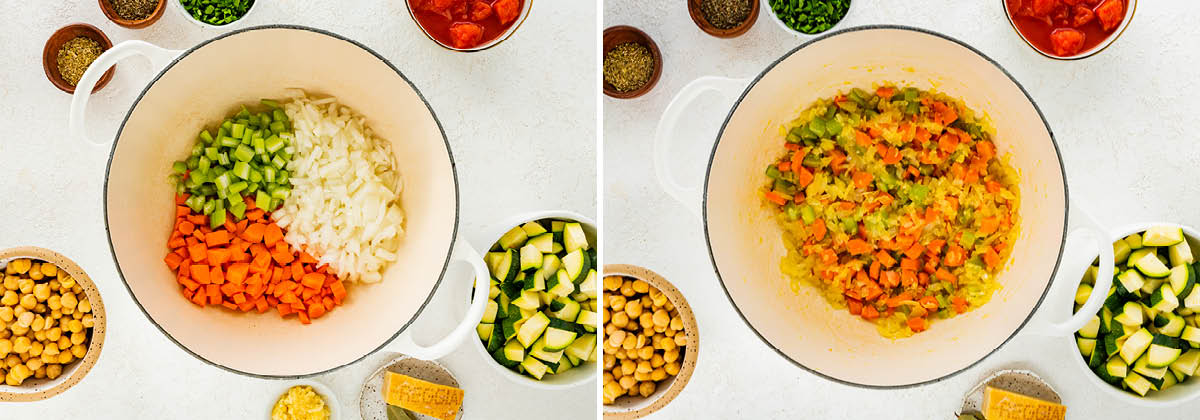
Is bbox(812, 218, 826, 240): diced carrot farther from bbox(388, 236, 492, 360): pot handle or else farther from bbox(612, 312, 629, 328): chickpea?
bbox(388, 236, 492, 360): pot handle

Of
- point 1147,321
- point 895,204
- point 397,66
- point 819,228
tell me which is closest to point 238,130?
point 397,66

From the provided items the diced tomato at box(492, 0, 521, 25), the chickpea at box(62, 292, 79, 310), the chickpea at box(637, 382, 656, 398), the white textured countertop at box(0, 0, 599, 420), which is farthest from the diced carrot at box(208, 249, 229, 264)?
the chickpea at box(637, 382, 656, 398)

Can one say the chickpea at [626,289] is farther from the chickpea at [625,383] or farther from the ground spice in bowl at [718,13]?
the ground spice in bowl at [718,13]

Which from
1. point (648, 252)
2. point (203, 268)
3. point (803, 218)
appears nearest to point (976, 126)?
point (803, 218)

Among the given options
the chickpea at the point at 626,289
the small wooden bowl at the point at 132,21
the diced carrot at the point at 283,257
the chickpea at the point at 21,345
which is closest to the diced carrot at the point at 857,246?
the chickpea at the point at 626,289

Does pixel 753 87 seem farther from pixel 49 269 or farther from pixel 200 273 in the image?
pixel 49 269


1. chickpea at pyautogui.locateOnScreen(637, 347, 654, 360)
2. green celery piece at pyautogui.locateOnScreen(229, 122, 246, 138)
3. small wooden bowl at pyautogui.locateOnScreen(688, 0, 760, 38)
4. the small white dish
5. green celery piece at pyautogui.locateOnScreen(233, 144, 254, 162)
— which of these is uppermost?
small wooden bowl at pyautogui.locateOnScreen(688, 0, 760, 38)

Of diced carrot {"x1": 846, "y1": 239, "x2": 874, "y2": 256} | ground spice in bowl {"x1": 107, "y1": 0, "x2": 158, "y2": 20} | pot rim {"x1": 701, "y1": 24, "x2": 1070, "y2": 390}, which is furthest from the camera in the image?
ground spice in bowl {"x1": 107, "y1": 0, "x2": 158, "y2": 20}

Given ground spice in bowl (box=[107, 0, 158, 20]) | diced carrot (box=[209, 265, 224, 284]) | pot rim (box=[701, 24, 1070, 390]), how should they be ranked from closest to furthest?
pot rim (box=[701, 24, 1070, 390]), diced carrot (box=[209, 265, 224, 284]), ground spice in bowl (box=[107, 0, 158, 20])
